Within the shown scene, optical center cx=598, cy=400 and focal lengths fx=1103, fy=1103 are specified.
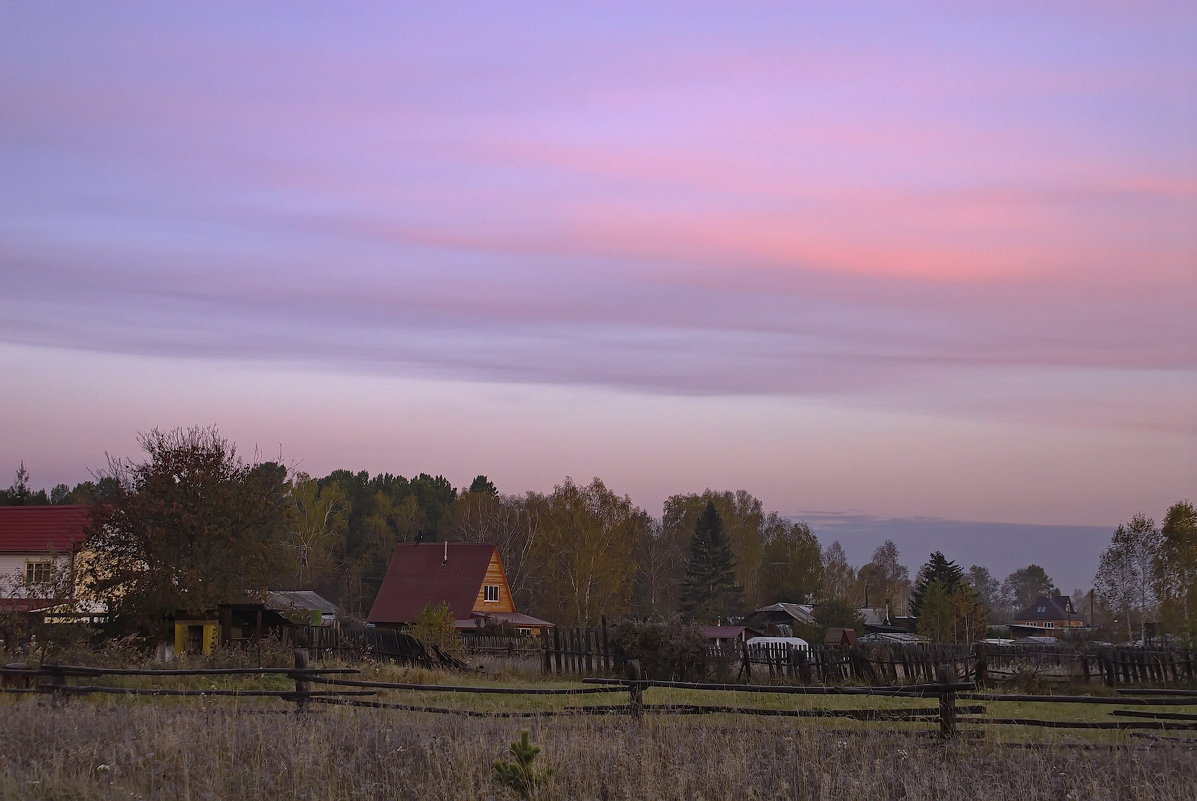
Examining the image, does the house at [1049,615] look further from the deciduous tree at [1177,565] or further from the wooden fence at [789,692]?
the wooden fence at [789,692]

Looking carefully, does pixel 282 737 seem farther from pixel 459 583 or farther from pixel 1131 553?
pixel 1131 553

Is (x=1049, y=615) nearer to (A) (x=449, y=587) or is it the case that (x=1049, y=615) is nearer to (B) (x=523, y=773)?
(A) (x=449, y=587)

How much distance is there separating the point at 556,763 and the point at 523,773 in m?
1.00

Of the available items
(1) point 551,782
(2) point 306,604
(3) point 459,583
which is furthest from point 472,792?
(2) point 306,604

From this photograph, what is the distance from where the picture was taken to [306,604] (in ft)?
228

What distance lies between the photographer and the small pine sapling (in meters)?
9.35

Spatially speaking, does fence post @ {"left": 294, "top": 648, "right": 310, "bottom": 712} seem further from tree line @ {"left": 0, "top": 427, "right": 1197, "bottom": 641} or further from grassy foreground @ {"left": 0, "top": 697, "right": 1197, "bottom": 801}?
tree line @ {"left": 0, "top": 427, "right": 1197, "bottom": 641}

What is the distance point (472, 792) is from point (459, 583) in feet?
176

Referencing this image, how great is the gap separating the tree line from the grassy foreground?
18.5 metres

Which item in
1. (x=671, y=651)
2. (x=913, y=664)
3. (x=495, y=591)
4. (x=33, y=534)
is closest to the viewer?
(x=913, y=664)

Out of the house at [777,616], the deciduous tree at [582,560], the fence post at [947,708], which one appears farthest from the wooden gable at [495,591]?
the fence post at [947,708]

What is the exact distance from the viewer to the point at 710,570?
9125 cm

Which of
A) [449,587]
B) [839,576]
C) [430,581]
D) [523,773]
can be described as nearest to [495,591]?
[449,587]

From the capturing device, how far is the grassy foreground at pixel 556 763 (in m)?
9.70
